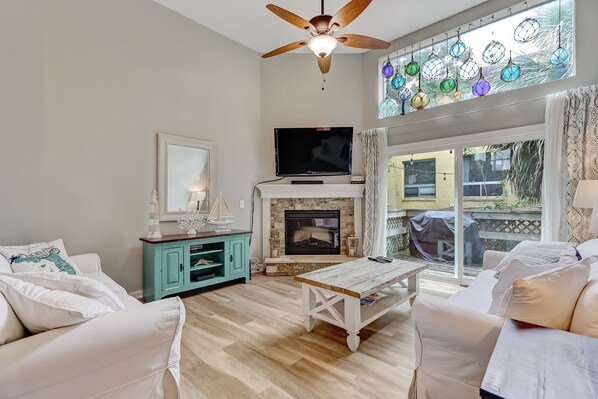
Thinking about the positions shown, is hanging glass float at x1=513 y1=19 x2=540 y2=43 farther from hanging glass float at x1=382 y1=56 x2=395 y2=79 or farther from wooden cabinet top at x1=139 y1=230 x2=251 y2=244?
wooden cabinet top at x1=139 y1=230 x2=251 y2=244

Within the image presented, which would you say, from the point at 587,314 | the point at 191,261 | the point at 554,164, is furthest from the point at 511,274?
the point at 191,261

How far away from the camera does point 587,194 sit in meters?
2.39

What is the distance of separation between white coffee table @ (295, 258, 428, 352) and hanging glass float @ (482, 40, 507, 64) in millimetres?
2869

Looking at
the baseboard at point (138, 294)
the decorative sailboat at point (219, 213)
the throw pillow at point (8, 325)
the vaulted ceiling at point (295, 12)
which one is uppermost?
the vaulted ceiling at point (295, 12)

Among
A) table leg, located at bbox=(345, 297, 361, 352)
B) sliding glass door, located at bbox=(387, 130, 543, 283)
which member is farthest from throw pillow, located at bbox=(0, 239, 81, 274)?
sliding glass door, located at bbox=(387, 130, 543, 283)

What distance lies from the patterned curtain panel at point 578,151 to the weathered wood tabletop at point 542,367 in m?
2.54

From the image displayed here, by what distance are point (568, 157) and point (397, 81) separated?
2.39 m

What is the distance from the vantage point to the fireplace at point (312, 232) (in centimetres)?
455

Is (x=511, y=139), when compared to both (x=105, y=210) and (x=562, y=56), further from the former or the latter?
(x=105, y=210)

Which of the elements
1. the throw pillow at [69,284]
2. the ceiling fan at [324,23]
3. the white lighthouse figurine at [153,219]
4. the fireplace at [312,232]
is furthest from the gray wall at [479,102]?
the throw pillow at [69,284]

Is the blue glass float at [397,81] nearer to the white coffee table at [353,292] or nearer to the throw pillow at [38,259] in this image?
the white coffee table at [353,292]

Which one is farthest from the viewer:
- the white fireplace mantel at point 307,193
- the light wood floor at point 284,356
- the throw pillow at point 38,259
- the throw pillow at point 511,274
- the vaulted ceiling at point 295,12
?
the white fireplace mantel at point 307,193

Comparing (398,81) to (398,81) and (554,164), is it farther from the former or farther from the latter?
(554,164)

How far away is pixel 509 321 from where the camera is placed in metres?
1.14
